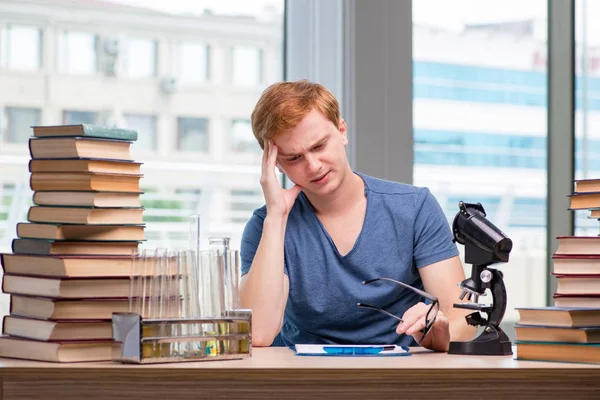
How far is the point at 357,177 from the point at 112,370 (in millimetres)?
1068

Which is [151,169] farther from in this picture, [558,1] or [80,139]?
[558,1]

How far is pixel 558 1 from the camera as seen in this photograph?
3367 mm

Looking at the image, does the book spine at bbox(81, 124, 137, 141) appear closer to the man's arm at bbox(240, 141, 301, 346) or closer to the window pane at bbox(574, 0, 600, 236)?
the man's arm at bbox(240, 141, 301, 346)

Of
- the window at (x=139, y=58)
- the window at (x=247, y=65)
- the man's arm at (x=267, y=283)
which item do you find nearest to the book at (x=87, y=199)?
the man's arm at (x=267, y=283)

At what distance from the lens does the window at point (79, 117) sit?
264 cm

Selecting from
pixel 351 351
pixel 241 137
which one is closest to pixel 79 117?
pixel 241 137

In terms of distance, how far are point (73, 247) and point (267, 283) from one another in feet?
1.80

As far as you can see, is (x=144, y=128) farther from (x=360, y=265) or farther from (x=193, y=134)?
(x=360, y=265)

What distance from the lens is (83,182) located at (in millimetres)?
1643

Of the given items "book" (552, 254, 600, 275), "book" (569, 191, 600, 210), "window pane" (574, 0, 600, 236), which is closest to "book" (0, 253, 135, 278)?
"book" (552, 254, 600, 275)

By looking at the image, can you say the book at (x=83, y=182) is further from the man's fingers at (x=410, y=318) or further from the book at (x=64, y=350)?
the man's fingers at (x=410, y=318)

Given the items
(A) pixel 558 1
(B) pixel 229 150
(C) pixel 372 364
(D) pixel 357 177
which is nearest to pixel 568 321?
(C) pixel 372 364

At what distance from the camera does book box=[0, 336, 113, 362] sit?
5.05 feet

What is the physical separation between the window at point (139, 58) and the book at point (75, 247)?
1124 millimetres
